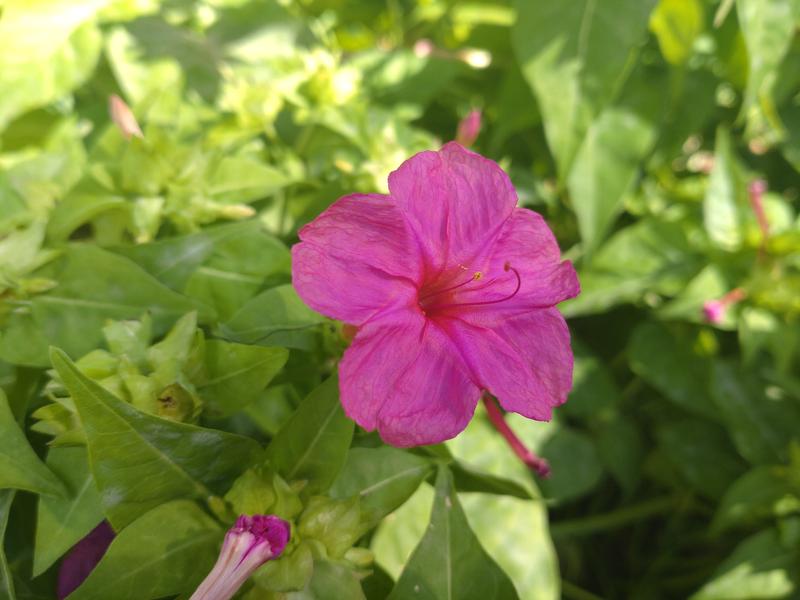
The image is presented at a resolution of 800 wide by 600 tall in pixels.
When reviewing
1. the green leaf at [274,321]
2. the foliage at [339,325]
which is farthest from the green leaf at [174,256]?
the green leaf at [274,321]

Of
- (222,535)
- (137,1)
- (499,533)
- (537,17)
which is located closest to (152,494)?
(222,535)

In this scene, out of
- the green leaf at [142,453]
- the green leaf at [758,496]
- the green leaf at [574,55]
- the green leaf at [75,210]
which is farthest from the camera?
the green leaf at [758,496]

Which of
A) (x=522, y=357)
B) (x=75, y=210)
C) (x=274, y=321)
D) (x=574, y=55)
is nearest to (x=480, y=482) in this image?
(x=522, y=357)

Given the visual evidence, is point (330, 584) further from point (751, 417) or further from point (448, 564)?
point (751, 417)

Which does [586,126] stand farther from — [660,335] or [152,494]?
[152,494]

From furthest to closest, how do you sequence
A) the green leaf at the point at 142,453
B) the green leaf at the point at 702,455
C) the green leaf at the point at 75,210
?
the green leaf at the point at 702,455, the green leaf at the point at 75,210, the green leaf at the point at 142,453

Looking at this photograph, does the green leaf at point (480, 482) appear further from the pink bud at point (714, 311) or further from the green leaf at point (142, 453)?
the pink bud at point (714, 311)

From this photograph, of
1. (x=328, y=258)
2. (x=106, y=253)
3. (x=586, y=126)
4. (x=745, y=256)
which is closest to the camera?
(x=328, y=258)
